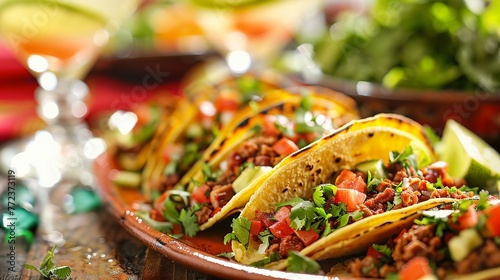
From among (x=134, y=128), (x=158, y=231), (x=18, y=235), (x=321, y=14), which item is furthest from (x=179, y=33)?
(x=158, y=231)

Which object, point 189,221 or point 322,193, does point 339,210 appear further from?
point 189,221

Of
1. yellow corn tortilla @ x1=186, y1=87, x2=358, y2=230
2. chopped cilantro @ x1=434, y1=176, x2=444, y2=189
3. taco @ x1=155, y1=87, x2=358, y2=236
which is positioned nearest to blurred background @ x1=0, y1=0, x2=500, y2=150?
yellow corn tortilla @ x1=186, y1=87, x2=358, y2=230

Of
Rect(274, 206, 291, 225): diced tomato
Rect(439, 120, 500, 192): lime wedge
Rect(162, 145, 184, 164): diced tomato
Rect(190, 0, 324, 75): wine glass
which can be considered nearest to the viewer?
Rect(274, 206, 291, 225): diced tomato

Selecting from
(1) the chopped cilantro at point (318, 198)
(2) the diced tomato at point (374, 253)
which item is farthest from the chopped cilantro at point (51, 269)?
(2) the diced tomato at point (374, 253)

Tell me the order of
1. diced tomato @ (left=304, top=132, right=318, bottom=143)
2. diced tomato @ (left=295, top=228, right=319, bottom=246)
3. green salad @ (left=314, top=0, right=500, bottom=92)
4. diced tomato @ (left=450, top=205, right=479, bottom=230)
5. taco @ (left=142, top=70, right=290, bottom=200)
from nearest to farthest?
diced tomato @ (left=450, top=205, right=479, bottom=230), diced tomato @ (left=295, top=228, right=319, bottom=246), diced tomato @ (left=304, top=132, right=318, bottom=143), taco @ (left=142, top=70, right=290, bottom=200), green salad @ (left=314, top=0, right=500, bottom=92)

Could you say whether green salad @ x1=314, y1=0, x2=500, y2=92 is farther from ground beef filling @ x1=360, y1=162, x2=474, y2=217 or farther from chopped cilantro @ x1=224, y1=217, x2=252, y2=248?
chopped cilantro @ x1=224, y1=217, x2=252, y2=248

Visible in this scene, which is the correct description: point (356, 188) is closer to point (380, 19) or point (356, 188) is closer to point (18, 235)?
point (18, 235)

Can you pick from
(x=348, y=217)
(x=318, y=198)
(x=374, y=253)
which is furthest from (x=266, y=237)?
(x=374, y=253)
